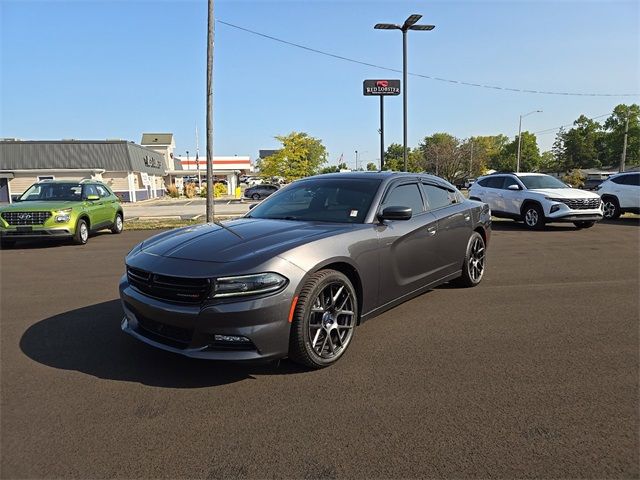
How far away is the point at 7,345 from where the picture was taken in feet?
13.0

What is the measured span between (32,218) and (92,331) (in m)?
7.16

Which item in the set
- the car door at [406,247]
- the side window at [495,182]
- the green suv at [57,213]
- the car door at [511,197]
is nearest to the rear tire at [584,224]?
the car door at [511,197]

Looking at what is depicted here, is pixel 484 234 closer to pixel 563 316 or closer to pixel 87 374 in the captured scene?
pixel 563 316

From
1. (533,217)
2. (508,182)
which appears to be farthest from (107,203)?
(533,217)

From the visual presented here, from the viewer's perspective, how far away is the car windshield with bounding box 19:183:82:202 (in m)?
11.0

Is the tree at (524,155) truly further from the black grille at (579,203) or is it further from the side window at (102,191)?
the side window at (102,191)

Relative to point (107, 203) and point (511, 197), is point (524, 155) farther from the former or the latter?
point (107, 203)

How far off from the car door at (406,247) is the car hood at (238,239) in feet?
1.52

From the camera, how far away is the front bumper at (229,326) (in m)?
2.94

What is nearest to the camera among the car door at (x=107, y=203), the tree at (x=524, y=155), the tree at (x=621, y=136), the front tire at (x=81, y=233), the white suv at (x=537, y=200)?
the front tire at (x=81, y=233)

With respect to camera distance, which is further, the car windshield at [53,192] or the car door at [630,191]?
the car door at [630,191]

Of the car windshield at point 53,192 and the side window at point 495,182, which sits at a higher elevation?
the side window at point 495,182

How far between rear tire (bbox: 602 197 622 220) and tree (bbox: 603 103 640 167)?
262ft

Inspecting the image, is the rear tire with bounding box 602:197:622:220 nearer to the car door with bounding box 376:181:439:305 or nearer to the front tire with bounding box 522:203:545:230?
the front tire with bounding box 522:203:545:230
